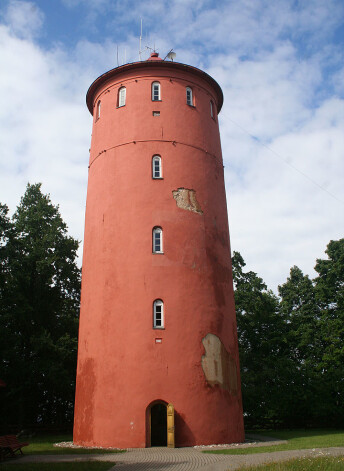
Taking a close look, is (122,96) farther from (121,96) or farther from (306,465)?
(306,465)

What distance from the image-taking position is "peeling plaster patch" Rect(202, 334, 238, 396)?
58.5 ft

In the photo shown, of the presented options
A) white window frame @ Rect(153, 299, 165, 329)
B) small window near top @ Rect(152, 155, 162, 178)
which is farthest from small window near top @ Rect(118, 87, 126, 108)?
white window frame @ Rect(153, 299, 165, 329)

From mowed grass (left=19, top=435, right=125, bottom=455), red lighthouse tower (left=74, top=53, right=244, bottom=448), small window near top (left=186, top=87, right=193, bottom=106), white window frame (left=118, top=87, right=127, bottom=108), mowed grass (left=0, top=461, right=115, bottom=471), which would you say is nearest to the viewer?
mowed grass (left=0, top=461, right=115, bottom=471)

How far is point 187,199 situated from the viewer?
2012 centimetres

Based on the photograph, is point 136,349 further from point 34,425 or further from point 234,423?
point 34,425

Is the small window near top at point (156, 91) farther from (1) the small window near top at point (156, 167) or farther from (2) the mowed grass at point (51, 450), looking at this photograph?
(2) the mowed grass at point (51, 450)

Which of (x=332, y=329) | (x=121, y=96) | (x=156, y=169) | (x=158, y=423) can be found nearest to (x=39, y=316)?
(x=158, y=423)

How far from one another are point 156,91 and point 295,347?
2065cm

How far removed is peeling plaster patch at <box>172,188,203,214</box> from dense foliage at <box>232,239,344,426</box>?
45.6ft

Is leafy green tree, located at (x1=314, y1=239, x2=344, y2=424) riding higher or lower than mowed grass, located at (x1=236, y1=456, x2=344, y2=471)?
higher

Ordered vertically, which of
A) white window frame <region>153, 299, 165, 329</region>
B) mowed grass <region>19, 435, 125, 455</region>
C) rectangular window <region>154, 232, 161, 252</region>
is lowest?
mowed grass <region>19, 435, 125, 455</region>

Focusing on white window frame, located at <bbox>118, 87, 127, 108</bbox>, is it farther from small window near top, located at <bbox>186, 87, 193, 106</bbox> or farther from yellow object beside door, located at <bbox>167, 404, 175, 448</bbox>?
yellow object beside door, located at <bbox>167, 404, 175, 448</bbox>

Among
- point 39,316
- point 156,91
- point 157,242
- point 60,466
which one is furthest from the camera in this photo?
point 39,316

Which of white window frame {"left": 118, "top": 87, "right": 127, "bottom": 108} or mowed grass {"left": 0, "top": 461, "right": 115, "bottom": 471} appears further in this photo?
white window frame {"left": 118, "top": 87, "right": 127, "bottom": 108}
